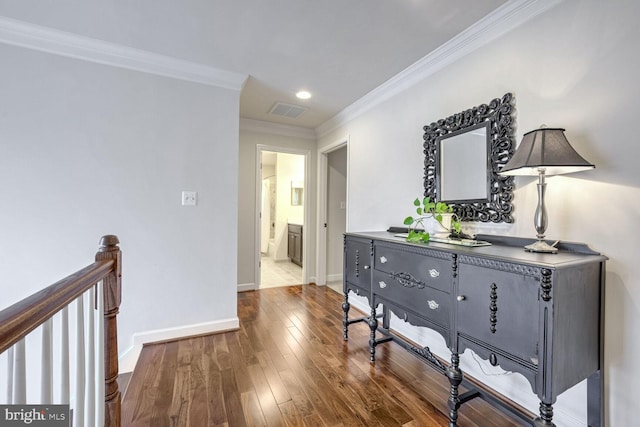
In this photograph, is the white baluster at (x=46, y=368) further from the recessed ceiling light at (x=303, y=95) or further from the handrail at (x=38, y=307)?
the recessed ceiling light at (x=303, y=95)

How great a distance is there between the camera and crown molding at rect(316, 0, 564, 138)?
5.37 feet

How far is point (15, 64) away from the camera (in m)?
2.01

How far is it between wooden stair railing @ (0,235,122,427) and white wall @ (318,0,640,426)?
2083mm

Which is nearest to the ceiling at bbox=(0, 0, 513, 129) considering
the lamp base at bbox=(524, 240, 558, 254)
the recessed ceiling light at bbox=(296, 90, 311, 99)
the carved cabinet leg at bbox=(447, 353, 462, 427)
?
the recessed ceiling light at bbox=(296, 90, 311, 99)

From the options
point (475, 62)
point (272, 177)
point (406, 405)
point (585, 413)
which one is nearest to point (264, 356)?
point (406, 405)

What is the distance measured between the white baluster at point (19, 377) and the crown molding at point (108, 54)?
2434 millimetres

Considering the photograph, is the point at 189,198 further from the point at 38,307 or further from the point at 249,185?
the point at 38,307

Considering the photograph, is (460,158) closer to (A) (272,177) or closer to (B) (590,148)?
(B) (590,148)

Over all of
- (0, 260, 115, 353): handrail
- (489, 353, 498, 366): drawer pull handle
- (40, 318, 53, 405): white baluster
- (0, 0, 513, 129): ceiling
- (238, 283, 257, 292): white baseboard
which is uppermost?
(0, 0, 513, 129): ceiling

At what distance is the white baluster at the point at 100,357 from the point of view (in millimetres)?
1007

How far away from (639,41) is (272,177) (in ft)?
21.2

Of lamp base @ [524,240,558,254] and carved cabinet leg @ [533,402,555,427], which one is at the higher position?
lamp base @ [524,240,558,254]

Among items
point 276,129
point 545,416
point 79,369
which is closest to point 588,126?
point 545,416

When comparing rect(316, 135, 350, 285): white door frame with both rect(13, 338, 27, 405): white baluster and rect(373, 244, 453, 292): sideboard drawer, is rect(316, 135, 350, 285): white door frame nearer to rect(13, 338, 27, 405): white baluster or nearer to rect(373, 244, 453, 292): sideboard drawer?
rect(373, 244, 453, 292): sideboard drawer
